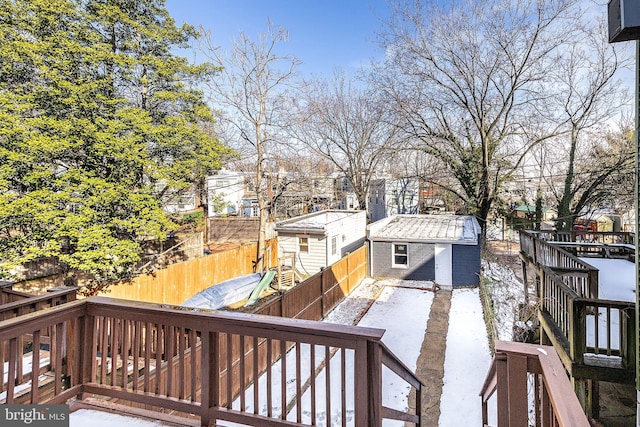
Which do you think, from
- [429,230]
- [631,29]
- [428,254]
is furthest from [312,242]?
[631,29]

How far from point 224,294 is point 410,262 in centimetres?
749

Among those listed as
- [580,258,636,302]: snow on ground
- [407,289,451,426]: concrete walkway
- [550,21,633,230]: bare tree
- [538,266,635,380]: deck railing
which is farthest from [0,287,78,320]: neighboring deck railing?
[550,21,633,230]: bare tree

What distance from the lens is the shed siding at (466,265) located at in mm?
13211

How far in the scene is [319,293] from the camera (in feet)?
32.4

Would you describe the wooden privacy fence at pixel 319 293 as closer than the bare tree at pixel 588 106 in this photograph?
Yes

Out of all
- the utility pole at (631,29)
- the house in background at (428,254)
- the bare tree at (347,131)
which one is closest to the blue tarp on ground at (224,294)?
the house in background at (428,254)

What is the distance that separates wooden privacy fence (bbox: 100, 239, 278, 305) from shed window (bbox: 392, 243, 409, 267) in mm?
5275

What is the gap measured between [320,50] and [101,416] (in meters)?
15.6

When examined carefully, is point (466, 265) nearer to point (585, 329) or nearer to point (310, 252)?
point (310, 252)

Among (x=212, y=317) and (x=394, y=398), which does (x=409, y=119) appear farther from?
(x=212, y=317)

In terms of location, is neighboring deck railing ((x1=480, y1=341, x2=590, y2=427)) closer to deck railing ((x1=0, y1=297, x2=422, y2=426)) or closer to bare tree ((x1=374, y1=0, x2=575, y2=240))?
deck railing ((x1=0, y1=297, x2=422, y2=426))

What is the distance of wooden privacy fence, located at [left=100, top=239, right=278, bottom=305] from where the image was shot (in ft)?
29.6

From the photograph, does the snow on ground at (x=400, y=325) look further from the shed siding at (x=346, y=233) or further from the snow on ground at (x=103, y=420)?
the snow on ground at (x=103, y=420)

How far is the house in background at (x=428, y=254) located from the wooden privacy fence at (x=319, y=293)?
98 centimetres
